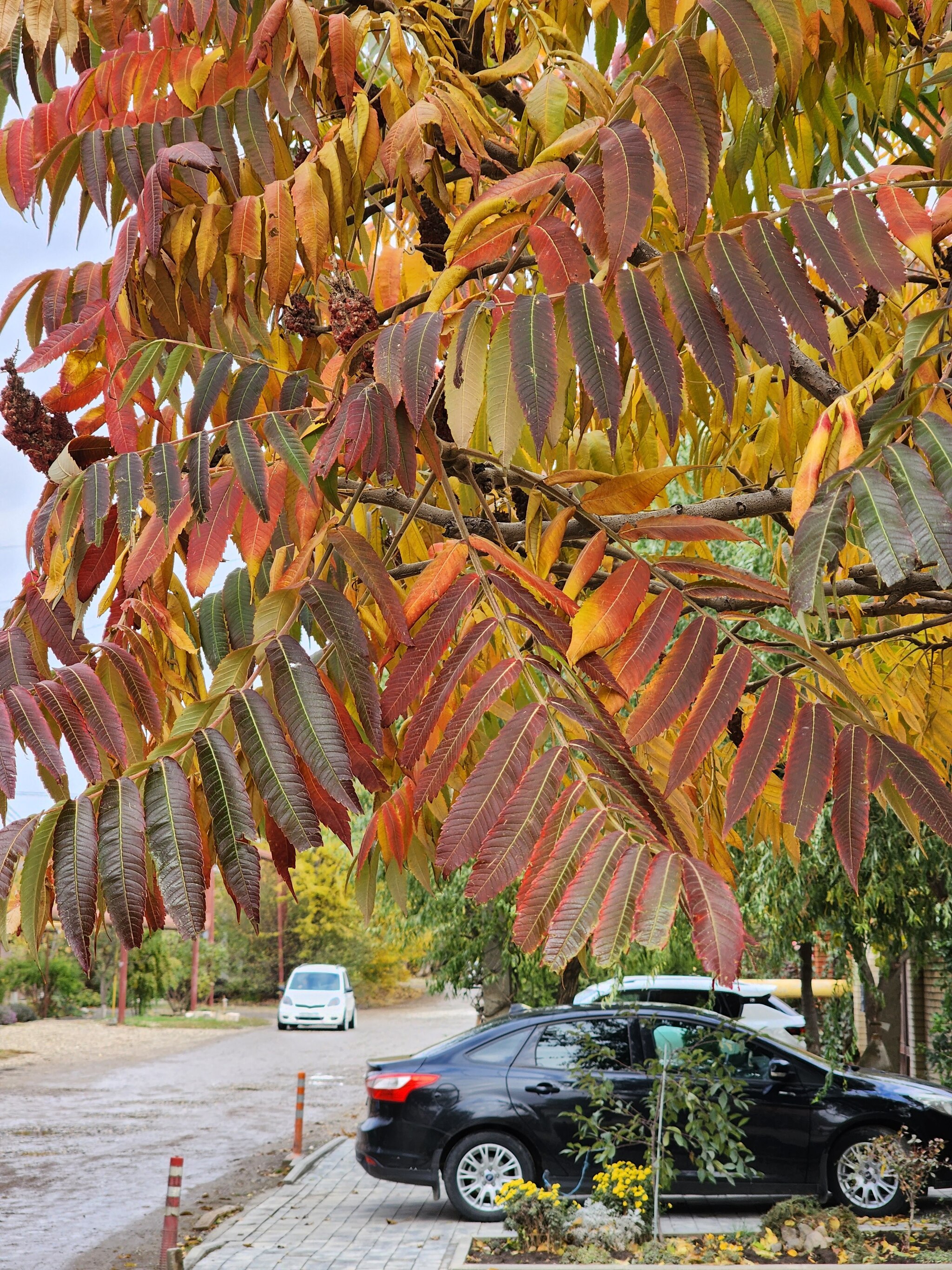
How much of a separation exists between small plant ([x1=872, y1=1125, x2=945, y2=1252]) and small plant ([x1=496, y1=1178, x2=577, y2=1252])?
2366 millimetres

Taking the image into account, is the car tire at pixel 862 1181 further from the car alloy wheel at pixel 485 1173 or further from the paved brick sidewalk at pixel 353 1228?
the car alloy wheel at pixel 485 1173

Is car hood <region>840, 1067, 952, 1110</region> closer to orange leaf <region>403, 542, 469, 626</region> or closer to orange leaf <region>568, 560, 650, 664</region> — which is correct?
orange leaf <region>568, 560, 650, 664</region>

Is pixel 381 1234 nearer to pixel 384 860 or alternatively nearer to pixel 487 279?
pixel 384 860

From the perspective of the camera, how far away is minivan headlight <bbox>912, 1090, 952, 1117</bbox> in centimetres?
1017

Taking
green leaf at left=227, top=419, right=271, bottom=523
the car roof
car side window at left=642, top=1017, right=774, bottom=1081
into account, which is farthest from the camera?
the car roof

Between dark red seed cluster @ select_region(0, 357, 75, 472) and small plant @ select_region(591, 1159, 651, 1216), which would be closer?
dark red seed cluster @ select_region(0, 357, 75, 472)

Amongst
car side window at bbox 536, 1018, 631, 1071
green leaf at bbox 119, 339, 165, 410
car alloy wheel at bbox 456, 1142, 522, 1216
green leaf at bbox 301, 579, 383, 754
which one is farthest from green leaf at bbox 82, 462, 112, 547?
car alloy wheel at bbox 456, 1142, 522, 1216

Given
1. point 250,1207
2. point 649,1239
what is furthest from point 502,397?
point 250,1207

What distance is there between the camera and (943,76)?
216 cm

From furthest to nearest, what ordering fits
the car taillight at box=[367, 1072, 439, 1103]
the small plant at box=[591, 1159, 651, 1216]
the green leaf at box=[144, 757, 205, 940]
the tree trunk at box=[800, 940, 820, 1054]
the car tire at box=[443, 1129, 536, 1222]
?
the tree trunk at box=[800, 940, 820, 1054] < the car taillight at box=[367, 1072, 439, 1103] < the car tire at box=[443, 1129, 536, 1222] < the small plant at box=[591, 1159, 651, 1216] < the green leaf at box=[144, 757, 205, 940]

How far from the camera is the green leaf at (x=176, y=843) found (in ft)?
4.84

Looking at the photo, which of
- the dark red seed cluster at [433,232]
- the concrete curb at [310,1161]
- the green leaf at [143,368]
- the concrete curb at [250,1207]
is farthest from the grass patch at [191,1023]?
the green leaf at [143,368]

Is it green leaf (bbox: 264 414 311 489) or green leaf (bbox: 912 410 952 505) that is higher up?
green leaf (bbox: 264 414 311 489)

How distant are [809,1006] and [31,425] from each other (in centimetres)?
1809
